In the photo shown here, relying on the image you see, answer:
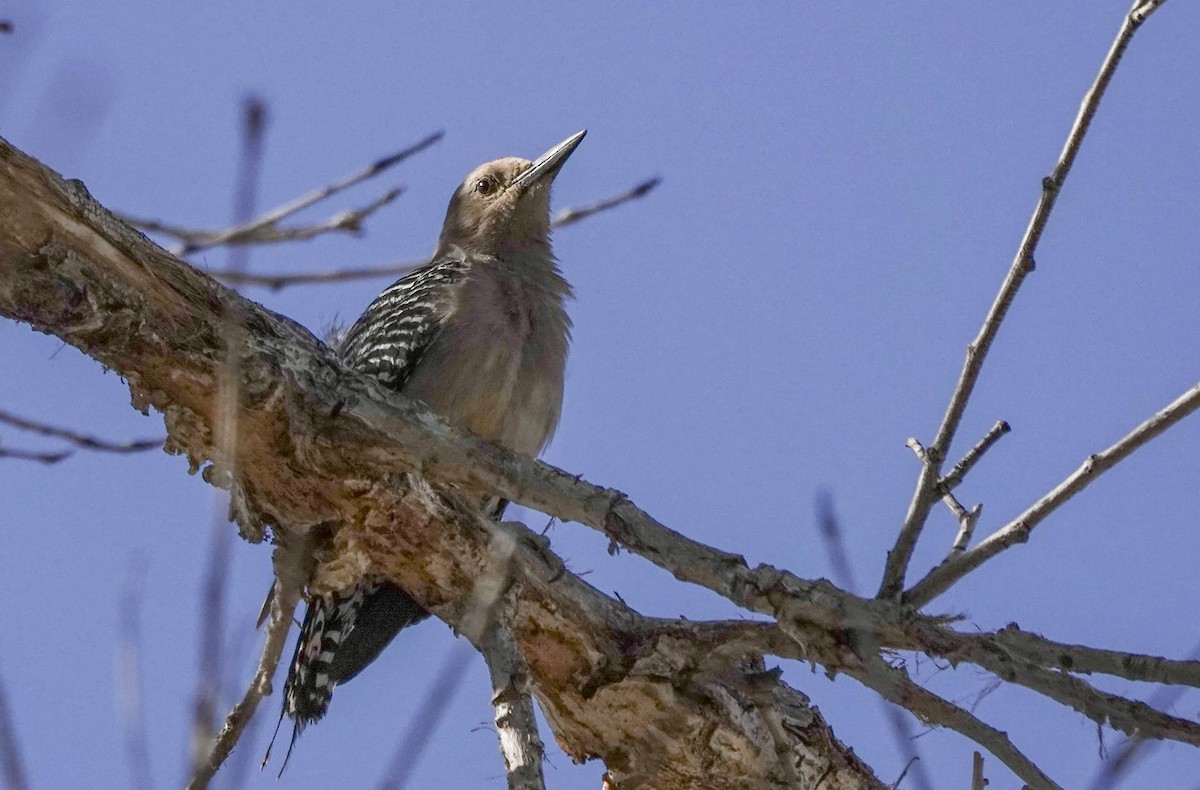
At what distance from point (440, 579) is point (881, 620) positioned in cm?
183

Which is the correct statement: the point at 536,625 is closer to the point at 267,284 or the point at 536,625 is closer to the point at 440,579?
the point at 440,579

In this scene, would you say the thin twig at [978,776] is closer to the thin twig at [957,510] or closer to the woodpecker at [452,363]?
the thin twig at [957,510]

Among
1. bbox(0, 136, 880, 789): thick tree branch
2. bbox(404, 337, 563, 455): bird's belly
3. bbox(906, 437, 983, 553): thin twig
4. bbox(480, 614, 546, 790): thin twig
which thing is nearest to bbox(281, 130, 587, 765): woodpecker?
bbox(404, 337, 563, 455): bird's belly

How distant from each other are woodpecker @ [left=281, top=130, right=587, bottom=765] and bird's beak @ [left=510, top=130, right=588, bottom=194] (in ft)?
1.68

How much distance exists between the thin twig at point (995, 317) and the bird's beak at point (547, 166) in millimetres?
4595

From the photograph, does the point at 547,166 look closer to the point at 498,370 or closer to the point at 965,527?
the point at 498,370

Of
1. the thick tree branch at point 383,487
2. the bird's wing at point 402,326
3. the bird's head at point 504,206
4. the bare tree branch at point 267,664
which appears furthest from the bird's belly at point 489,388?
the bare tree branch at point 267,664

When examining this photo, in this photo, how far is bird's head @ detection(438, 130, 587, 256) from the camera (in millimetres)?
7832

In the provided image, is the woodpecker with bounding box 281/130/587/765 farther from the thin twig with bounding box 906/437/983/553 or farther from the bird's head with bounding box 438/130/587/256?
the thin twig with bounding box 906/437/983/553

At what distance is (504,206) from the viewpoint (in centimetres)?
798

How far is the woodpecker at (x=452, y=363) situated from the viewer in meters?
5.81

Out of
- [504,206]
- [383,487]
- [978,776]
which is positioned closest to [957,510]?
[978,776]

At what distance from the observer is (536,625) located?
476cm

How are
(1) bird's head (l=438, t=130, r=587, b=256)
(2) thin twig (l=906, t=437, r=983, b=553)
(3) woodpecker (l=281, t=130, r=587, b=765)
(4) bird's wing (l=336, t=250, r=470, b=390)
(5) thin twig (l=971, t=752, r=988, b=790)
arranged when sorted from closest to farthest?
1. (5) thin twig (l=971, t=752, r=988, b=790)
2. (2) thin twig (l=906, t=437, r=983, b=553)
3. (3) woodpecker (l=281, t=130, r=587, b=765)
4. (4) bird's wing (l=336, t=250, r=470, b=390)
5. (1) bird's head (l=438, t=130, r=587, b=256)
